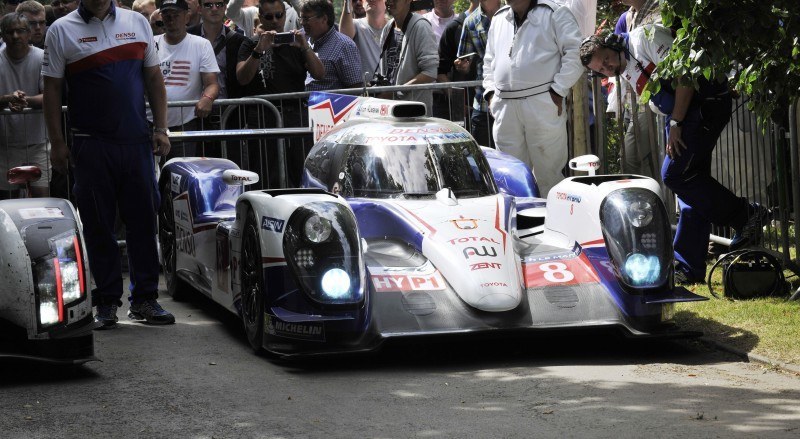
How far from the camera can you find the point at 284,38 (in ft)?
41.6

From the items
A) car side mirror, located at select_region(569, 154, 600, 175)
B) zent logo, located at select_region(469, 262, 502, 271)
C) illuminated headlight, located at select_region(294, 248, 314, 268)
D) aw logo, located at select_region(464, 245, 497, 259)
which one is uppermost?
car side mirror, located at select_region(569, 154, 600, 175)

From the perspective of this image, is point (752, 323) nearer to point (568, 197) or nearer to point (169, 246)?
point (568, 197)

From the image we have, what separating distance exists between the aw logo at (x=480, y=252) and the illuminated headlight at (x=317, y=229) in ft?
2.82

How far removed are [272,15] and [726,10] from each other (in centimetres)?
643

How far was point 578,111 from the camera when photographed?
12336 mm

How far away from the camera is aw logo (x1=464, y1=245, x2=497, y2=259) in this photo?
770cm

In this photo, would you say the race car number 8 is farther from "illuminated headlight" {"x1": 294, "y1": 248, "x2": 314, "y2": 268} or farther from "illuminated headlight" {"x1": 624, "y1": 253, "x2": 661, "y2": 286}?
"illuminated headlight" {"x1": 294, "y1": 248, "x2": 314, "y2": 268}

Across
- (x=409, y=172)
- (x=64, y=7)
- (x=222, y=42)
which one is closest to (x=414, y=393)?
(x=409, y=172)

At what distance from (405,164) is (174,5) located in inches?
184

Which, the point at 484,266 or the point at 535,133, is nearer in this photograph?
the point at 484,266

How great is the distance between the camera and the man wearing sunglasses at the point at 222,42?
13438mm

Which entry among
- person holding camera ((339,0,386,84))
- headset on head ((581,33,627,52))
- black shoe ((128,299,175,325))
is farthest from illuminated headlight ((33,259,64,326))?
person holding camera ((339,0,386,84))

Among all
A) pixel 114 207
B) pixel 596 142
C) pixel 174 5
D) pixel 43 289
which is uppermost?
pixel 174 5

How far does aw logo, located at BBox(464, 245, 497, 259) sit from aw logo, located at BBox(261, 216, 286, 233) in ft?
3.64
